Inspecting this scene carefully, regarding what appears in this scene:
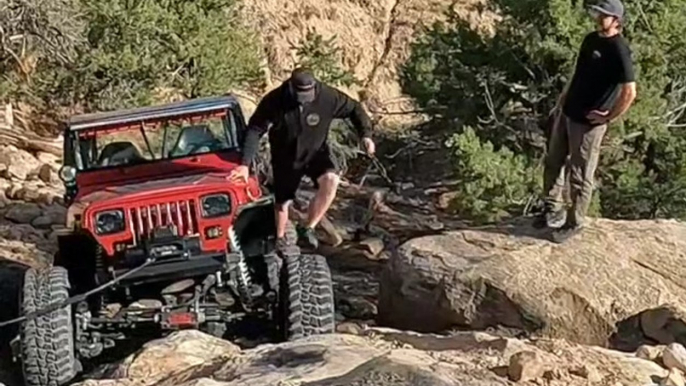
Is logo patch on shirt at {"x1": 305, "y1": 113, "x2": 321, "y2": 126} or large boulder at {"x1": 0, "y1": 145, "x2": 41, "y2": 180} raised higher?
large boulder at {"x1": 0, "y1": 145, "x2": 41, "y2": 180}

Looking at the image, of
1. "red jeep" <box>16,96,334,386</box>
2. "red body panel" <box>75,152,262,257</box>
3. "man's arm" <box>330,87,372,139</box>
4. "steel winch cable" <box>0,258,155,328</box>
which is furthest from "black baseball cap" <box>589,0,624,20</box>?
"steel winch cable" <box>0,258,155,328</box>

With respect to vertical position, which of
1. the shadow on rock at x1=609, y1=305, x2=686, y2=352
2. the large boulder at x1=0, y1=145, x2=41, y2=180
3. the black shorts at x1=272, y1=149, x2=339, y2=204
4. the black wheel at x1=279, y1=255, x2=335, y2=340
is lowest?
the shadow on rock at x1=609, y1=305, x2=686, y2=352

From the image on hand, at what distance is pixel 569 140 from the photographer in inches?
343

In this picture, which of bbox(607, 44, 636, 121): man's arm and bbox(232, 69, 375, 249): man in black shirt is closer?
bbox(607, 44, 636, 121): man's arm

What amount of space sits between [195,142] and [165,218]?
1.23 m

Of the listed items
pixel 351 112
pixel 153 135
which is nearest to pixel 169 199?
pixel 153 135

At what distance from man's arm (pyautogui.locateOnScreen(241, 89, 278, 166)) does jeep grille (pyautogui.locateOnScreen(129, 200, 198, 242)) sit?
703mm

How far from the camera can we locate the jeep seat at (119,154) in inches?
348

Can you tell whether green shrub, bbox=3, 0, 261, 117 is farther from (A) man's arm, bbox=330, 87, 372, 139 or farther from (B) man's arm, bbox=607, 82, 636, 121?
(B) man's arm, bbox=607, 82, 636, 121

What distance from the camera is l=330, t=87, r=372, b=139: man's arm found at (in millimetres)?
8461

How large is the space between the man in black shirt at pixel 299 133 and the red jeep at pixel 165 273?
25 cm

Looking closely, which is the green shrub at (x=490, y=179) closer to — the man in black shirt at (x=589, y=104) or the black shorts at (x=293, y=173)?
the man in black shirt at (x=589, y=104)

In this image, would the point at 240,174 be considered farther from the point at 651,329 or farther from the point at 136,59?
the point at 136,59

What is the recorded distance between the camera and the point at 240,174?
26.5 feet
